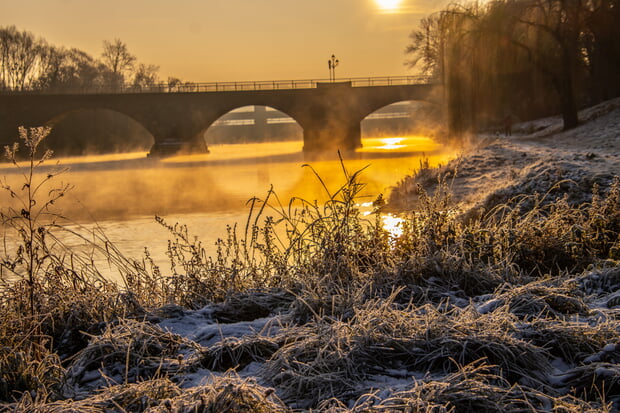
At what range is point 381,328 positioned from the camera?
3475mm

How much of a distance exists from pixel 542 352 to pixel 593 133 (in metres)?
18.9

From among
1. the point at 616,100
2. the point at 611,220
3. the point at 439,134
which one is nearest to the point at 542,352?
the point at 611,220

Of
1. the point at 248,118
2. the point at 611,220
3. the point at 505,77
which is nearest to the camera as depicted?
the point at 611,220

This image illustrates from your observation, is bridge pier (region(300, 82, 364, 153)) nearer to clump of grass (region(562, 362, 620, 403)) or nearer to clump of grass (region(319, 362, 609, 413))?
clump of grass (region(562, 362, 620, 403))

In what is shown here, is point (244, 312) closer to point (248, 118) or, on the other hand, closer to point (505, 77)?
point (505, 77)

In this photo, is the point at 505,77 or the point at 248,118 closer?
the point at 505,77

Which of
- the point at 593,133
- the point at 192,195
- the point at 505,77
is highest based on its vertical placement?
the point at 505,77

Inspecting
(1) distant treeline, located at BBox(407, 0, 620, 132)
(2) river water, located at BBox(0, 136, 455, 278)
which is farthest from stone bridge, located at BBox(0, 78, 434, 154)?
(1) distant treeline, located at BBox(407, 0, 620, 132)

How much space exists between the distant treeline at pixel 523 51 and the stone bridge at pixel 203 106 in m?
21.2

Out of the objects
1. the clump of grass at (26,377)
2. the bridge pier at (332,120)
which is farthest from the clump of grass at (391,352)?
the bridge pier at (332,120)

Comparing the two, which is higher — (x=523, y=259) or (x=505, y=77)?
(x=505, y=77)

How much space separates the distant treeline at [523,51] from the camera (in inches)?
911

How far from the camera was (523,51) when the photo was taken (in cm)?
2494

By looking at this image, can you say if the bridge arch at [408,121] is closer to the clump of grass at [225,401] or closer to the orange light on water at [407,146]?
the orange light on water at [407,146]
